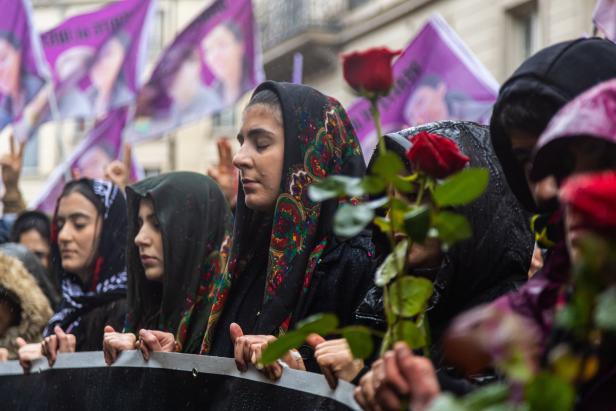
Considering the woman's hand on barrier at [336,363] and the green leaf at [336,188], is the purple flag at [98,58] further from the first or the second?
the green leaf at [336,188]

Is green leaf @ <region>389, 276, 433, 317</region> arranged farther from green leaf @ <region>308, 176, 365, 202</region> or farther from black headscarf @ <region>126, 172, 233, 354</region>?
black headscarf @ <region>126, 172, 233, 354</region>

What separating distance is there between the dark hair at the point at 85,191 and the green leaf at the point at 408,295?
4.07 metres

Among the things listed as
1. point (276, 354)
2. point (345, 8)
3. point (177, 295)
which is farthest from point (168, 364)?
point (345, 8)

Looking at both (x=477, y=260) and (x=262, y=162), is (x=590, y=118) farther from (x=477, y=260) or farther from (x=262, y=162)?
(x=262, y=162)

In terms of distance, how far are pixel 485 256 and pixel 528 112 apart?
465 millimetres

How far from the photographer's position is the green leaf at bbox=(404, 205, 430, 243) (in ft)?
5.93

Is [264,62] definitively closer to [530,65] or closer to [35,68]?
[35,68]

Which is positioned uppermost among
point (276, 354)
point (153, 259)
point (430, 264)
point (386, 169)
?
point (386, 169)

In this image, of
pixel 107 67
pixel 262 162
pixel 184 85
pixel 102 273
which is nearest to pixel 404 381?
Answer: pixel 262 162

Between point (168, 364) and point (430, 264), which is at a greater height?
point (430, 264)

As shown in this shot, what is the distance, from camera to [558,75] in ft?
8.61

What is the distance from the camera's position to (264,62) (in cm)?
2734

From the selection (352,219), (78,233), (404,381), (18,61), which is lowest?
(78,233)

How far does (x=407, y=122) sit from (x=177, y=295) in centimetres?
397
